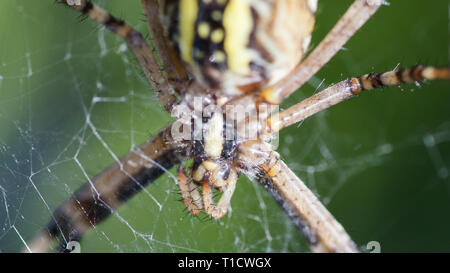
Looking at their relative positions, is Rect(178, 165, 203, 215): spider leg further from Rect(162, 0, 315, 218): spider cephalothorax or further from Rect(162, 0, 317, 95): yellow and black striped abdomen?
Rect(162, 0, 317, 95): yellow and black striped abdomen

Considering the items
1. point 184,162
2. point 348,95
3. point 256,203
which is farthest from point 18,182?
point 256,203

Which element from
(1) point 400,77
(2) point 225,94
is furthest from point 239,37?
(1) point 400,77

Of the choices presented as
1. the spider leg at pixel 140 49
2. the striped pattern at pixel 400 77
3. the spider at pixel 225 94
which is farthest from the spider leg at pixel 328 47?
the spider leg at pixel 140 49

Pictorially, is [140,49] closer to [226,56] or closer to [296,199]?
[226,56]

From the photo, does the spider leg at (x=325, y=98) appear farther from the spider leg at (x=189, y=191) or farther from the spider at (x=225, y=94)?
the spider leg at (x=189, y=191)
